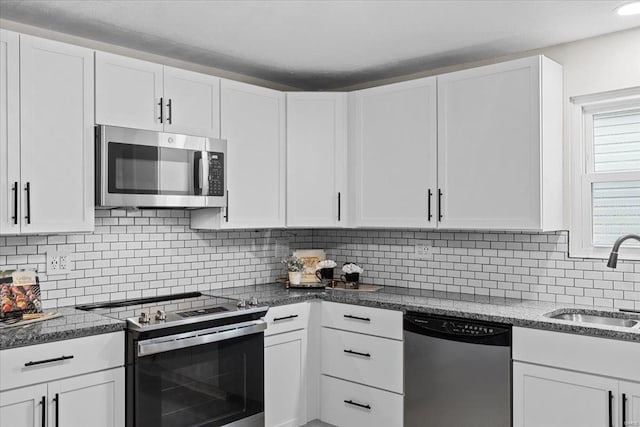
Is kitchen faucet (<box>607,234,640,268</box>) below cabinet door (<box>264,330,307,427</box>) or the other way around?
the other way around

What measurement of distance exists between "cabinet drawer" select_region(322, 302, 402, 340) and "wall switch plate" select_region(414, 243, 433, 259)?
71 cm

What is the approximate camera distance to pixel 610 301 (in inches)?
119

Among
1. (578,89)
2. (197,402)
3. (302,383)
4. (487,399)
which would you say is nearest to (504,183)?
(578,89)

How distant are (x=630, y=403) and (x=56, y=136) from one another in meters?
2.95

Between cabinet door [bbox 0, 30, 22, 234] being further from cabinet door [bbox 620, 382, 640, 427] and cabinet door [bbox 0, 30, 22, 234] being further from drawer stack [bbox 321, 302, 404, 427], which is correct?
cabinet door [bbox 620, 382, 640, 427]

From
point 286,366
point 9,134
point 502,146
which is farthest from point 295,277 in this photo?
point 9,134

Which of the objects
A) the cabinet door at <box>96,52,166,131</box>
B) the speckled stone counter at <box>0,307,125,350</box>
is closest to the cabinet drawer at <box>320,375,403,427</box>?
the speckled stone counter at <box>0,307,125,350</box>

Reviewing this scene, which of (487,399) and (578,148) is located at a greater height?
(578,148)

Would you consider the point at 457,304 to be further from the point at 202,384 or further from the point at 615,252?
the point at 202,384

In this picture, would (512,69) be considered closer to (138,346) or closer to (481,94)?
(481,94)

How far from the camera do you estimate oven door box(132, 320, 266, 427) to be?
2.64 m

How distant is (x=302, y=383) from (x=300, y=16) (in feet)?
7.24

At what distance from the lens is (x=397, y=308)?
10.5ft

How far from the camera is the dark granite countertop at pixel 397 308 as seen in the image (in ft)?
7.96
